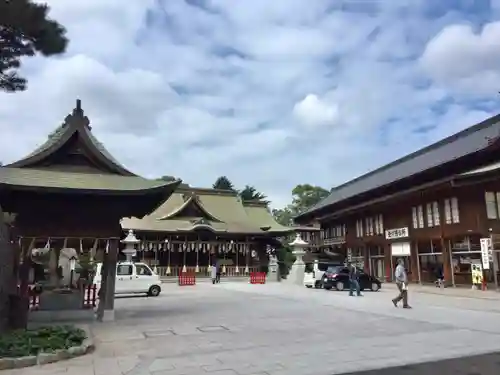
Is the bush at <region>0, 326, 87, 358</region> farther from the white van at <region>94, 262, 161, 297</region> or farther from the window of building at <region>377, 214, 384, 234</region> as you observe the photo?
the window of building at <region>377, 214, 384, 234</region>

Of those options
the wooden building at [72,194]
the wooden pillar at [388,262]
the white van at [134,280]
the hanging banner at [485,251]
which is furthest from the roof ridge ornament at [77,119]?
the wooden pillar at [388,262]

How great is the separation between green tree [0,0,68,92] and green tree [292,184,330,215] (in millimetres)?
55548

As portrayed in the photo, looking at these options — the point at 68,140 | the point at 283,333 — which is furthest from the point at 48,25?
the point at 283,333

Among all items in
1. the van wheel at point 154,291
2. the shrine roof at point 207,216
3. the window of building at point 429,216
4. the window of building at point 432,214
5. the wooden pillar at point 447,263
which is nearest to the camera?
the van wheel at point 154,291

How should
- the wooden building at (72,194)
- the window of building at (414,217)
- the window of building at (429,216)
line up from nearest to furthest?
the wooden building at (72,194), the window of building at (429,216), the window of building at (414,217)

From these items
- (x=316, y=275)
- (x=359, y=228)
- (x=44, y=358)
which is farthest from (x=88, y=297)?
(x=359, y=228)

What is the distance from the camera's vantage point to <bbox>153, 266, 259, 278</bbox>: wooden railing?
3625cm

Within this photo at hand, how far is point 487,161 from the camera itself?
26641mm

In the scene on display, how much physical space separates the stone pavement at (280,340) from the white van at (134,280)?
6.65 meters

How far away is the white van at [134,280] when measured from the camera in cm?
2173

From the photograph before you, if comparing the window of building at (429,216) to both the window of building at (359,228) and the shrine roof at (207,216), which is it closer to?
A: the window of building at (359,228)

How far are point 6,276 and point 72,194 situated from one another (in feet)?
8.58

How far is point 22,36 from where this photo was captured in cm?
870

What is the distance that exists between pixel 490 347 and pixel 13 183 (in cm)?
1136
